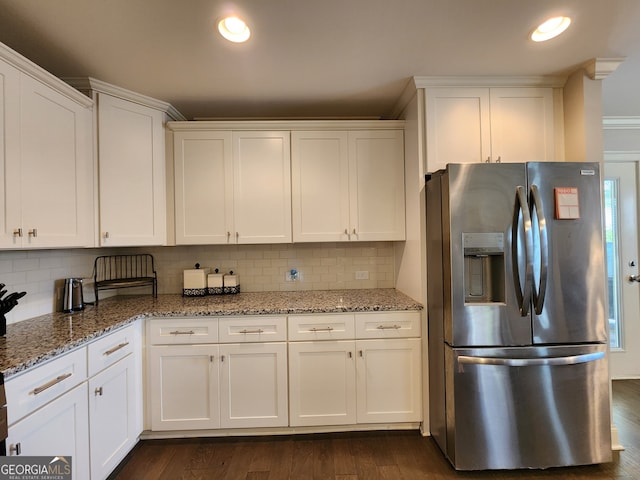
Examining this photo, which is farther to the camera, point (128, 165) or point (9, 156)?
point (128, 165)

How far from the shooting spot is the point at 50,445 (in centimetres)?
131

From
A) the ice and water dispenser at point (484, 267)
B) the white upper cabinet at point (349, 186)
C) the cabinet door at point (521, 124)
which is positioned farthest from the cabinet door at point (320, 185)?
the cabinet door at point (521, 124)

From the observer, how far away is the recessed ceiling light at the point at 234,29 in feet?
4.97

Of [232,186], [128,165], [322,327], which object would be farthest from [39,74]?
[322,327]

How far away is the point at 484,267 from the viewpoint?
185 cm

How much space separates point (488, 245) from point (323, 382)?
138 centimetres

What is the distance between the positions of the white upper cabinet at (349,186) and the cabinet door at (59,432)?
5.36 ft

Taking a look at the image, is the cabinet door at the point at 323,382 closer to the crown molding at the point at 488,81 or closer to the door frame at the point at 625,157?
the crown molding at the point at 488,81

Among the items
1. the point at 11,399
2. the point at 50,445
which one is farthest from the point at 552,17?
the point at 50,445

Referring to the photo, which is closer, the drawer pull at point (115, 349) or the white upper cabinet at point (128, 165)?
the drawer pull at point (115, 349)

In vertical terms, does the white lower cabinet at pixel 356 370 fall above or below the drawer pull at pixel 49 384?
below

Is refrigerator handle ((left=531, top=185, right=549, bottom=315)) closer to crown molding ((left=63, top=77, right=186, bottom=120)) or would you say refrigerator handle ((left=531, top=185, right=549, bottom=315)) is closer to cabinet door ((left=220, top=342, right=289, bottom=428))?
cabinet door ((left=220, top=342, right=289, bottom=428))

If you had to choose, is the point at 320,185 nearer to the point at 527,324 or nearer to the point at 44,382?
the point at 527,324

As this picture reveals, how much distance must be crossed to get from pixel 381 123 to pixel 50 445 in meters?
2.72
